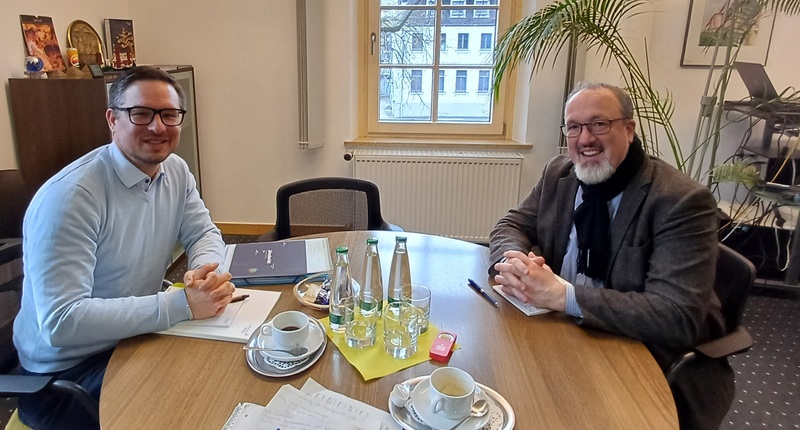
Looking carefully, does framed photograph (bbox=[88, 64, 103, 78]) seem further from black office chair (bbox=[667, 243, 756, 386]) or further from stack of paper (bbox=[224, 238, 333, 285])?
black office chair (bbox=[667, 243, 756, 386])

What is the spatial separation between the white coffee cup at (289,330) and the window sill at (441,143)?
8.20 ft

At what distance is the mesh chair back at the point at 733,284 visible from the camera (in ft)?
4.51

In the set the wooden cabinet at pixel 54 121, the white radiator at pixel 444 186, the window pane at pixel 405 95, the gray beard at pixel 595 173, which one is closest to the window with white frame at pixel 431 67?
the window pane at pixel 405 95

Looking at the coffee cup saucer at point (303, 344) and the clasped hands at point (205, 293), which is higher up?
the clasped hands at point (205, 293)

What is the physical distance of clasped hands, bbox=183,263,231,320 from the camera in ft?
4.11

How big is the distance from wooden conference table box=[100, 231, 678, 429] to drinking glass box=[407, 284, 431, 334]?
6 cm

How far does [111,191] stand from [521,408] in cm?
111

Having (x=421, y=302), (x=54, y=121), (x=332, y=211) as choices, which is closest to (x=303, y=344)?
(x=421, y=302)

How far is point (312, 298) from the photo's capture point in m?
1.40

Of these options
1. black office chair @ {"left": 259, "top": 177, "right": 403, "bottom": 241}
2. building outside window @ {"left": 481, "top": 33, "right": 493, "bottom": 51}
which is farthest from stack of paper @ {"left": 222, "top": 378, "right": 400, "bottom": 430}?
building outside window @ {"left": 481, "top": 33, "right": 493, "bottom": 51}

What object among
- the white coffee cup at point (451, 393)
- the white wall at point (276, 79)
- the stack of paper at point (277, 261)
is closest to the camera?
the white coffee cup at point (451, 393)

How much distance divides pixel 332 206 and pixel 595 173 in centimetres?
113

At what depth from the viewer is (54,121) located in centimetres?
249

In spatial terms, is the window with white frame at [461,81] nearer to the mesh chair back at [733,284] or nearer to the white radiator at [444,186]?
the white radiator at [444,186]
